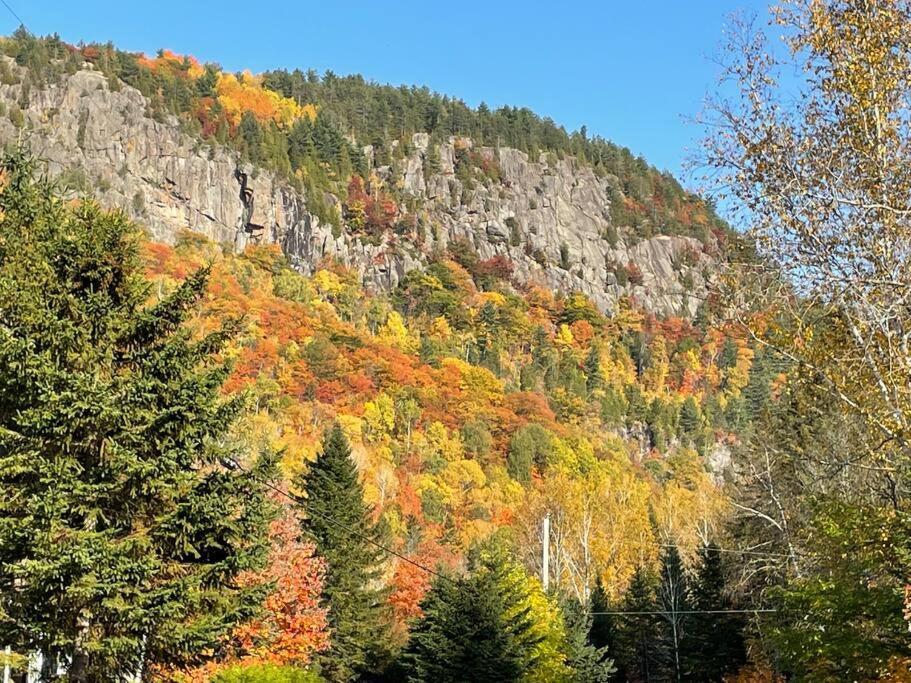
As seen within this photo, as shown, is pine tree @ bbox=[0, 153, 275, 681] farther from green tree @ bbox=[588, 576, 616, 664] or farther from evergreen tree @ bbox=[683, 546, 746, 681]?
green tree @ bbox=[588, 576, 616, 664]

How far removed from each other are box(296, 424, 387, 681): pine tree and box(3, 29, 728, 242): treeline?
95.9 m

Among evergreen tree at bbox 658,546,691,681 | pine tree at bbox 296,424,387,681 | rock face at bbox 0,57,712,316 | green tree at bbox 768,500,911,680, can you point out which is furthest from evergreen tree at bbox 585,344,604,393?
green tree at bbox 768,500,911,680

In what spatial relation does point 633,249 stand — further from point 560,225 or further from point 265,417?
point 265,417

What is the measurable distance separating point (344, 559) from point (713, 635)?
48.1 ft

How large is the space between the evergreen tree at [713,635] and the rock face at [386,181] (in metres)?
59.8

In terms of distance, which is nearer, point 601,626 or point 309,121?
point 601,626

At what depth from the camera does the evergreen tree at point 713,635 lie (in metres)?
32.3

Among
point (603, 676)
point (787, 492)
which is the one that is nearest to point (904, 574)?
point (787, 492)

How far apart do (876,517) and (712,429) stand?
11013 cm

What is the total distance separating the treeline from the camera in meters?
141

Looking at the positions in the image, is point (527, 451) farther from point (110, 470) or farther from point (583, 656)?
point (110, 470)

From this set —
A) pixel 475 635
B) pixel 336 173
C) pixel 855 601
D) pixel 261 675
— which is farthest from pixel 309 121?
pixel 855 601

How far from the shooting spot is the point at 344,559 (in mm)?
28922

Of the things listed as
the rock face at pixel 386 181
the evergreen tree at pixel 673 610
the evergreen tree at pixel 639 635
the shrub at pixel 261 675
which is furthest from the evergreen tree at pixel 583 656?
the rock face at pixel 386 181
